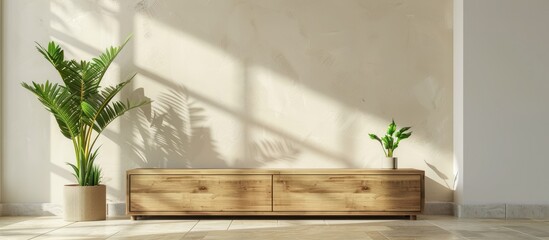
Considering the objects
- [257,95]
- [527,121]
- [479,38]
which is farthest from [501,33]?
[257,95]

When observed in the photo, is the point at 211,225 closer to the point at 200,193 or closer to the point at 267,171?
the point at 200,193

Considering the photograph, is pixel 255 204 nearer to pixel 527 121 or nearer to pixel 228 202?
pixel 228 202

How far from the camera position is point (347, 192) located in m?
6.54

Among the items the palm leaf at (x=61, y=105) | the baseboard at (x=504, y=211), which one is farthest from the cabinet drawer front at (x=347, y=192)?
the palm leaf at (x=61, y=105)

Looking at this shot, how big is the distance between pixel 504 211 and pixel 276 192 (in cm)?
218

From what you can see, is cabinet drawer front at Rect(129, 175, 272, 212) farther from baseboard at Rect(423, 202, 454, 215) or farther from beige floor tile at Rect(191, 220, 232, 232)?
baseboard at Rect(423, 202, 454, 215)

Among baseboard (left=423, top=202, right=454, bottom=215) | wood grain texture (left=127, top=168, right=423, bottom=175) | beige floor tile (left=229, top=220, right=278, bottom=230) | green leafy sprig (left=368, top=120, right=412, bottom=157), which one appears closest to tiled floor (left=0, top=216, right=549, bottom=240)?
beige floor tile (left=229, top=220, right=278, bottom=230)

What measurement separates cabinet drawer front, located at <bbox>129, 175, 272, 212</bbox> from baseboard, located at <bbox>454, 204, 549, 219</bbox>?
189 cm

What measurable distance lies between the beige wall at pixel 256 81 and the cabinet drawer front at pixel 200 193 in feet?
1.80

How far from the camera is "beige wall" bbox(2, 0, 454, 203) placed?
23.3 feet

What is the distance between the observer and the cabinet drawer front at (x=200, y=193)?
6547 mm

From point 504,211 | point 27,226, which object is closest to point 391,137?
point 504,211

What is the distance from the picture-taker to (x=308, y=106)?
23.3 feet

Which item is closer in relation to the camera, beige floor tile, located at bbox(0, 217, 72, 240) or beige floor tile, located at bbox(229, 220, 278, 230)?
beige floor tile, located at bbox(0, 217, 72, 240)
